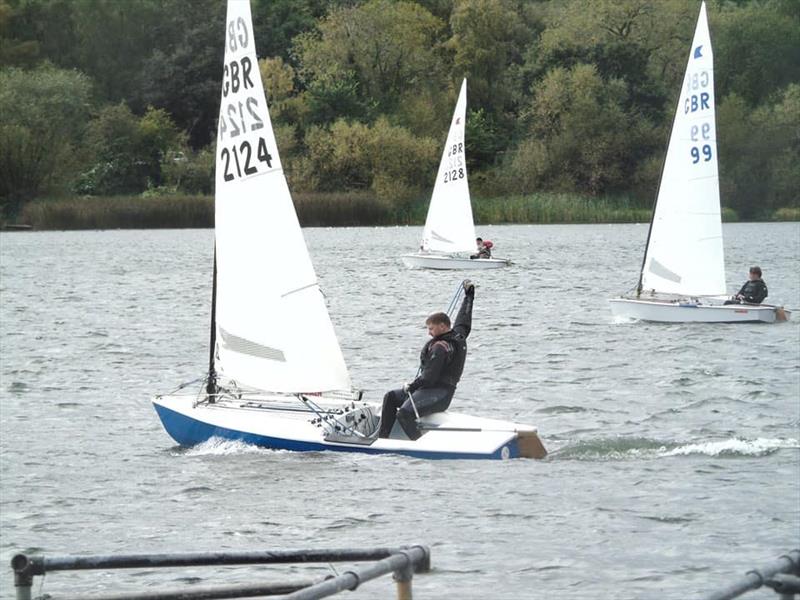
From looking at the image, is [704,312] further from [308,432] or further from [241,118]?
[308,432]

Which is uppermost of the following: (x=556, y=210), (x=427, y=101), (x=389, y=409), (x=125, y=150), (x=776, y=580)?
(x=427, y=101)

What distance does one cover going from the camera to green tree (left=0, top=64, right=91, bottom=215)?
72500 mm

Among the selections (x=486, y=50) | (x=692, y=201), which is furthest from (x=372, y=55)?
(x=692, y=201)

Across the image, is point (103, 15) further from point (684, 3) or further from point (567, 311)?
point (567, 311)

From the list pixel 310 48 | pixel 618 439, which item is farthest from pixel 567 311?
pixel 310 48

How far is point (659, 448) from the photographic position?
15.1 m

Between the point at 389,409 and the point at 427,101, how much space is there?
234 feet

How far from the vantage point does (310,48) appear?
84375mm

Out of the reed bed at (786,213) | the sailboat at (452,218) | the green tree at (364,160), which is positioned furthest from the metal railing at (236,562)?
the reed bed at (786,213)

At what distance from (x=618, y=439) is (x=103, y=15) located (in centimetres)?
8508

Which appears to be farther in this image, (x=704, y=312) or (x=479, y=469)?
(x=704, y=312)

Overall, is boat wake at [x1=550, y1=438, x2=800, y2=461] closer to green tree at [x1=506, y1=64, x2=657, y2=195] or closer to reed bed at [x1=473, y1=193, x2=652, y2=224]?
reed bed at [x1=473, y1=193, x2=652, y2=224]

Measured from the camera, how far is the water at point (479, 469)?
35.7 ft

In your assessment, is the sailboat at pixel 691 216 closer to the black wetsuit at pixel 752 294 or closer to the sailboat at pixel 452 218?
the black wetsuit at pixel 752 294
